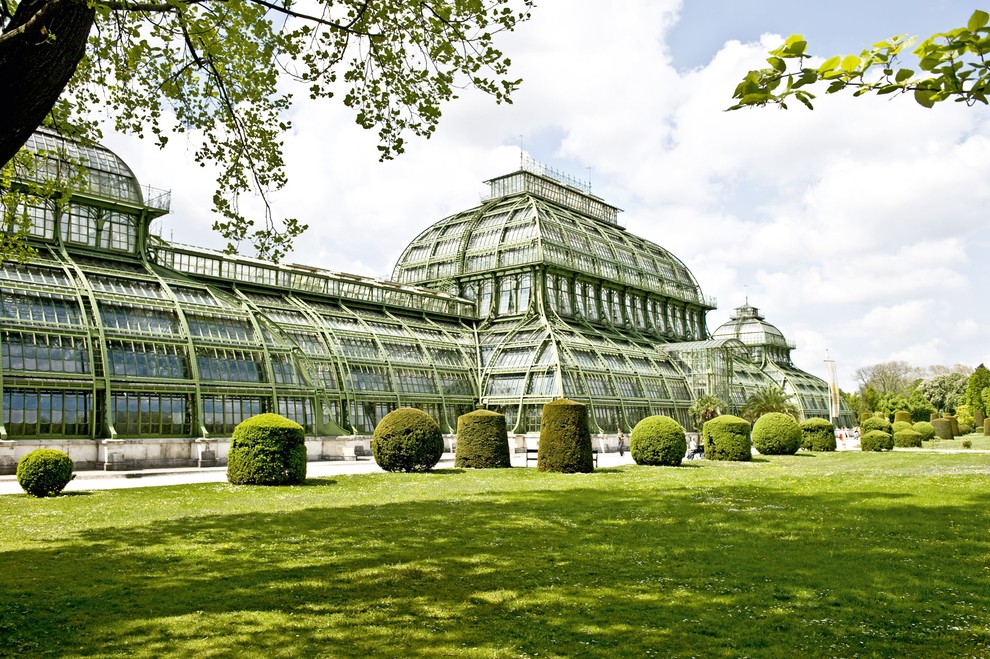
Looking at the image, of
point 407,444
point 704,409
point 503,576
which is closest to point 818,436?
point 704,409

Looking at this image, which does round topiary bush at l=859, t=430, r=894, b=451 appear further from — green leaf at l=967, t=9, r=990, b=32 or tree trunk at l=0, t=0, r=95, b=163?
tree trunk at l=0, t=0, r=95, b=163

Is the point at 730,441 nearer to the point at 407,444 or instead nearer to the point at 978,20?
the point at 407,444

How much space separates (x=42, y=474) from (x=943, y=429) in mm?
72876

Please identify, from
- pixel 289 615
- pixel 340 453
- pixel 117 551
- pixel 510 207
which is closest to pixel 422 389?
pixel 340 453

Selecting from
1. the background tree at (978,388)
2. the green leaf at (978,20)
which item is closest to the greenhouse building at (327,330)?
the green leaf at (978,20)

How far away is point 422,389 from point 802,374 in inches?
2313

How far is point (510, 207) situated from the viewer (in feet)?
215

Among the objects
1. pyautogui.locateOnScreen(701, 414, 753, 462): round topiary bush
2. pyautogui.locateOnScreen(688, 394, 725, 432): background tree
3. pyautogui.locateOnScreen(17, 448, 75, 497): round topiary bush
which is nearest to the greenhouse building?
pyautogui.locateOnScreen(688, 394, 725, 432): background tree

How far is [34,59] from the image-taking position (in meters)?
8.18

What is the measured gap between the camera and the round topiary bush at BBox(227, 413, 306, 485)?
80.3ft

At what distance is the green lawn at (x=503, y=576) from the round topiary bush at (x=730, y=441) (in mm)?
18670

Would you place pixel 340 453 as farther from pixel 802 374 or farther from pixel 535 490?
pixel 802 374

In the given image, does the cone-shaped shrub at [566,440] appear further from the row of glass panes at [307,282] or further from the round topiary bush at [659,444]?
the row of glass panes at [307,282]

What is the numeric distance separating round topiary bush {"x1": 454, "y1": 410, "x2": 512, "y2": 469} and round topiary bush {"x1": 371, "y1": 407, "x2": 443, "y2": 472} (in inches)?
95.9
